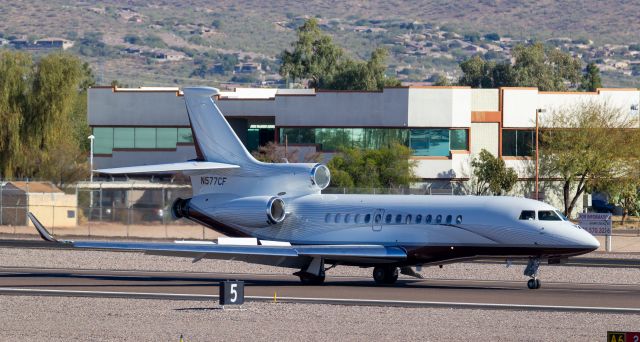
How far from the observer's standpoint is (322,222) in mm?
38938

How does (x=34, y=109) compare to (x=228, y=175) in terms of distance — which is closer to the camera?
(x=228, y=175)

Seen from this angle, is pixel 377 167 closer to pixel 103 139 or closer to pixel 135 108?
pixel 135 108

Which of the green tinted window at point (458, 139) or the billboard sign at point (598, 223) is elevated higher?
the green tinted window at point (458, 139)

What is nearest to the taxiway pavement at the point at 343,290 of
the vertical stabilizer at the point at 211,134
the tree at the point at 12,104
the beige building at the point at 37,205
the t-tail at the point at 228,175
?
the t-tail at the point at 228,175

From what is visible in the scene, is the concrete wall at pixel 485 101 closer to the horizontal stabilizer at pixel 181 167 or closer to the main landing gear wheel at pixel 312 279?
the horizontal stabilizer at pixel 181 167

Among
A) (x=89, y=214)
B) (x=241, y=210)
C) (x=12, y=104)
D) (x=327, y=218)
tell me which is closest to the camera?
(x=327, y=218)

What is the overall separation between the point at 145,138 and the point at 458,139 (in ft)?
75.6

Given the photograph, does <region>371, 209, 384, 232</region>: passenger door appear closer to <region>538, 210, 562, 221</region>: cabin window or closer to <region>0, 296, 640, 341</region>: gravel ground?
<region>538, 210, 562, 221</region>: cabin window

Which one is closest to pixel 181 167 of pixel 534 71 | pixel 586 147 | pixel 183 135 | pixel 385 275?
pixel 385 275

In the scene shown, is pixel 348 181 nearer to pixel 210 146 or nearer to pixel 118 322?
pixel 210 146

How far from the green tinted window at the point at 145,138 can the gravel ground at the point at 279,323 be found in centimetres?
5927

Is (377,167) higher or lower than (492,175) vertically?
higher

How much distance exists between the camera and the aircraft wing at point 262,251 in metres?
36.1

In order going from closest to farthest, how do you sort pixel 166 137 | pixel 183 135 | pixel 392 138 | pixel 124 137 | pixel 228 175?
pixel 228 175 → pixel 392 138 → pixel 183 135 → pixel 166 137 → pixel 124 137
